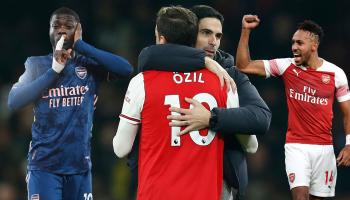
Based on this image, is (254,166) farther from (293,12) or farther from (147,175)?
(147,175)

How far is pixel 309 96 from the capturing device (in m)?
6.88

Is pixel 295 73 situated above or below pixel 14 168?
above

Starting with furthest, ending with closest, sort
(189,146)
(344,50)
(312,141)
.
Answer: (344,50) → (312,141) → (189,146)

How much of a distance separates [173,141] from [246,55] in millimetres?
2073

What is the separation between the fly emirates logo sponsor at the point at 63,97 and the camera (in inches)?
242

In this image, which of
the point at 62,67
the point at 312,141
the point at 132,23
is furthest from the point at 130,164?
the point at 132,23

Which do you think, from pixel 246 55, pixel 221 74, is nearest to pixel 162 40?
pixel 221 74

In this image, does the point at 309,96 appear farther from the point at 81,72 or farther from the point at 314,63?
the point at 81,72

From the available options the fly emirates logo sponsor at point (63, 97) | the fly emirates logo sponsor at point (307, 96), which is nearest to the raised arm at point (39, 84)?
the fly emirates logo sponsor at point (63, 97)

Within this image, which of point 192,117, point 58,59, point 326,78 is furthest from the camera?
point 326,78

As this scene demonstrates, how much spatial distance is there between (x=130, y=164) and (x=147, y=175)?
21cm

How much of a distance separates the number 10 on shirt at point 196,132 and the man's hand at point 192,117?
3 centimetres

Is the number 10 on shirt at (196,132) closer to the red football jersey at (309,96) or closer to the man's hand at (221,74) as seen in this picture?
the man's hand at (221,74)

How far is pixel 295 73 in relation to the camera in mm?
6957
